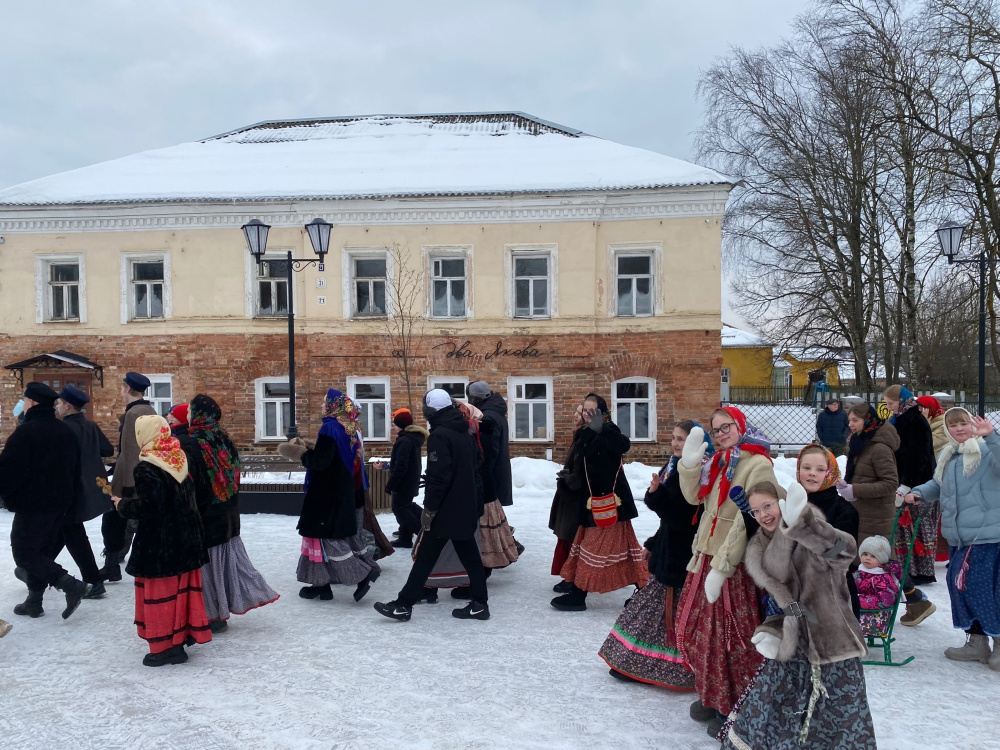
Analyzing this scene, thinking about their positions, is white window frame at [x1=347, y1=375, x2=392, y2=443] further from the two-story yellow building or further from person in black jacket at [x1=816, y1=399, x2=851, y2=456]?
person in black jacket at [x1=816, y1=399, x2=851, y2=456]

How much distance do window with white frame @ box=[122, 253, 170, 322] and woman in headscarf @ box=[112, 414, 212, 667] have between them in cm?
1263

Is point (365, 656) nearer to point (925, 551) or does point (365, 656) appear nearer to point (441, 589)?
point (441, 589)

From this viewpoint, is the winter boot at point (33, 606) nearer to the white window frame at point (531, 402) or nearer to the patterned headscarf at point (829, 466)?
the patterned headscarf at point (829, 466)

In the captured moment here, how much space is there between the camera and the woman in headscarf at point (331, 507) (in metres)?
5.81

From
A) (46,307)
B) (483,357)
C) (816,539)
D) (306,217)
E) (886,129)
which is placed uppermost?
(886,129)

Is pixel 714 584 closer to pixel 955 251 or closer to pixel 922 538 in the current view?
pixel 922 538

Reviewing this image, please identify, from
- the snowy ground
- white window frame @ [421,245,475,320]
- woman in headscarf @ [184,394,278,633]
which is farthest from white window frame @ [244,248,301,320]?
woman in headscarf @ [184,394,278,633]

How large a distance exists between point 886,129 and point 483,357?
1221cm

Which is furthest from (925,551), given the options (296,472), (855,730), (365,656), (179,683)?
(296,472)

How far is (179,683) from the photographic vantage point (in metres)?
4.55

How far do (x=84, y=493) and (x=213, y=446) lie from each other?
5.76 ft

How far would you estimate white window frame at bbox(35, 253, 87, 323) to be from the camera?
16297 mm

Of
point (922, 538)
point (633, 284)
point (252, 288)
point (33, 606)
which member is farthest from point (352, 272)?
point (922, 538)

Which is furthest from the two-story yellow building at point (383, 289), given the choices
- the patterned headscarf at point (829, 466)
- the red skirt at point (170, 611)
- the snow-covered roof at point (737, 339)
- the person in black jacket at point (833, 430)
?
the snow-covered roof at point (737, 339)
